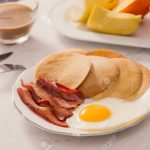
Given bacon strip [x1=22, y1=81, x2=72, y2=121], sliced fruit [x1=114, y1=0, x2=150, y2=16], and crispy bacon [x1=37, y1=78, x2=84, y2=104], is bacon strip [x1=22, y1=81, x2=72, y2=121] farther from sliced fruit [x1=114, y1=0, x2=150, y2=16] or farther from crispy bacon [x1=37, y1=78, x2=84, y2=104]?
sliced fruit [x1=114, y1=0, x2=150, y2=16]

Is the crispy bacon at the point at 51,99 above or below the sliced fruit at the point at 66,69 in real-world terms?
below

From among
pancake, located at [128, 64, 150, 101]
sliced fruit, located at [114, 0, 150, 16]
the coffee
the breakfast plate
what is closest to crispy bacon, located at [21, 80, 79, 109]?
the breakfast plate

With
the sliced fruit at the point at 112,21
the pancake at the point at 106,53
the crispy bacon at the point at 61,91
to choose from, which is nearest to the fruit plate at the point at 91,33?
the sliced fruit at the point at 112,21

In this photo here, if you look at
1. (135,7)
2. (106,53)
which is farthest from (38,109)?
(135,7)

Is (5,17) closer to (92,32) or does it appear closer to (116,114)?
(92,32)

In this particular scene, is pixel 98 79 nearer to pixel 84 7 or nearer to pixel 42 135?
pixel 42 135

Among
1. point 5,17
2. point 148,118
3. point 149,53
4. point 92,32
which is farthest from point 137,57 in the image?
point 5,17

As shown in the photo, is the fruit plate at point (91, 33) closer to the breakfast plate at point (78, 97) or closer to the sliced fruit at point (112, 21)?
the sliced fruit at point (112, 21)
